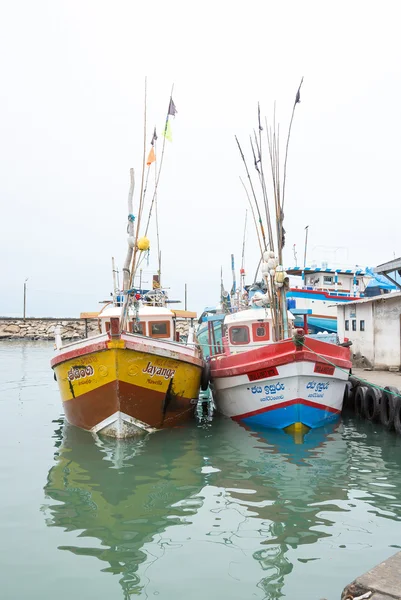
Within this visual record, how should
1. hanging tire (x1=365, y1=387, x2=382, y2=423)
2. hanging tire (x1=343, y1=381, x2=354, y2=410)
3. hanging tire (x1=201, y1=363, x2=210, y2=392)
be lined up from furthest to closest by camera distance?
hanging tire (x1=343, y1=381, x2=354, y2=410) < hanging tire (x1=201, y1=363, x2=210, y2=392) < hanging tire (x1=365, y1=387, x2=382, y2=423)

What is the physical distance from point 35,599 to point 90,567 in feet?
2.14

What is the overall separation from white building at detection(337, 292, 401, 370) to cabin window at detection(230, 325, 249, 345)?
610 centimetres

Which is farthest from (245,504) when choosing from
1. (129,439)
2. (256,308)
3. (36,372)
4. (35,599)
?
(36,372)

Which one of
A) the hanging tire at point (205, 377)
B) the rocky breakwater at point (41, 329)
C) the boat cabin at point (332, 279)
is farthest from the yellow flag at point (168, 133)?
the rocky breakwater at point (41, 329)

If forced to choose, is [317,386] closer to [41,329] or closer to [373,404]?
[373,404]

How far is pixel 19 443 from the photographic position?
10.1 meters

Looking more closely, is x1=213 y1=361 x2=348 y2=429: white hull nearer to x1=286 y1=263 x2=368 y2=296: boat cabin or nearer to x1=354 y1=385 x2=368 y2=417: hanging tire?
x1=354 y1=385 x2=368 y2=417: hanging tire

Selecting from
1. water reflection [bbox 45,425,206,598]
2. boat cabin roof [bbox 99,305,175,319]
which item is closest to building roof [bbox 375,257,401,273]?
boat cabin roof [bbox 99,305,175,319]

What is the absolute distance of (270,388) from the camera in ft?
34.8

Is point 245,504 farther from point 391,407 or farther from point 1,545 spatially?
point 391,407

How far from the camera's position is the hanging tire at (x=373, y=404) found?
456 inches

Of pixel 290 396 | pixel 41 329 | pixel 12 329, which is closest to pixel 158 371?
pixel 290 396

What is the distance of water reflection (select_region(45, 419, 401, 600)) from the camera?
197 inches

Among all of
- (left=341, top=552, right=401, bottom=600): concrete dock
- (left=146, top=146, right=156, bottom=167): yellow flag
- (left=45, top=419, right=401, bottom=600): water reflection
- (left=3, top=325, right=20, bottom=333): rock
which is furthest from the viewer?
(left=3, top=325, right=20, bottom=333): rock
